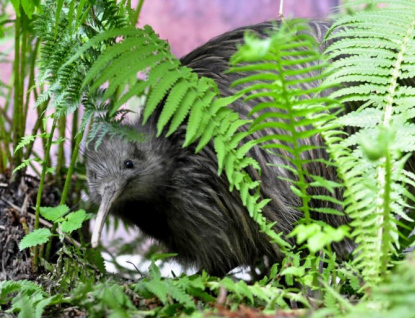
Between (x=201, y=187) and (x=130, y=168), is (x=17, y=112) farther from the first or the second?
(x=201, y=187)

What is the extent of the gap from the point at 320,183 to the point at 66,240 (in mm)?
1478

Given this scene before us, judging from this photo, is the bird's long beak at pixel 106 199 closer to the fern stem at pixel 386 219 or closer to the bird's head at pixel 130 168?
the bird's head at pixel 130 168

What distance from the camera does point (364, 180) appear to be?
5.17 feet

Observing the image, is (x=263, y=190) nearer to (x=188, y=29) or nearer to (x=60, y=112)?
(x=60, y=112)

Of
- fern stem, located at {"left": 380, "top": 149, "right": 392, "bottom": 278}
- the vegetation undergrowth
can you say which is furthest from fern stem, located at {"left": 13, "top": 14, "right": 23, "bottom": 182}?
fern stem, located at {"left": 380, "top": 149, "right": 392, "bottom": 278}

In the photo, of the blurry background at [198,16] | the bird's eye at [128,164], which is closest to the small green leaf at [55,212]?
the bird's eye at [128,164]

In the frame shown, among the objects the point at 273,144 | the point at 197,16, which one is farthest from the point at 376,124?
the point at 197,16

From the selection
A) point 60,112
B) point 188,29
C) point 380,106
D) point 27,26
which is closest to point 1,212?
point 27,26

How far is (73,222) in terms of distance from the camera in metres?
2.16

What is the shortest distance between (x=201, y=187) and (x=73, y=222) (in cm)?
46

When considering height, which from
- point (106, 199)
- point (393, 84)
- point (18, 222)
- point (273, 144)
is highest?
point (393, 84)

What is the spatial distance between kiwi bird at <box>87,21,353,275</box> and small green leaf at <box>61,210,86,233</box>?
9 cm

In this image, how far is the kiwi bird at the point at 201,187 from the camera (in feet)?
7.47

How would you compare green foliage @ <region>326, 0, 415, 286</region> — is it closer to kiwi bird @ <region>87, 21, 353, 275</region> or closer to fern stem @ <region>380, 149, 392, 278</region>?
fern stem @ <region>380, 149, 392, 278</region>
